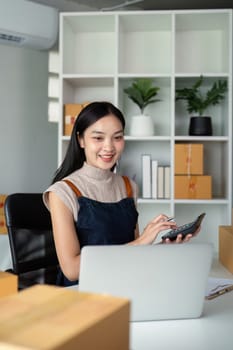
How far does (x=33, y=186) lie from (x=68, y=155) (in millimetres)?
2084

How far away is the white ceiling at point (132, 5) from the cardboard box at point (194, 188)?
5.58 ft

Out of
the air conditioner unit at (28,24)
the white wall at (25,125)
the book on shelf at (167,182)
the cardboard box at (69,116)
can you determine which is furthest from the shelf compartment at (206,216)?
the air conditioner unit at (28,24)

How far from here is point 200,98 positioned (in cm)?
346

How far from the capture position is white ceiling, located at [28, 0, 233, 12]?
406 cm

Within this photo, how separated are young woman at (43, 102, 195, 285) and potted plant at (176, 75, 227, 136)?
155cm

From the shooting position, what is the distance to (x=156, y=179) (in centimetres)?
334

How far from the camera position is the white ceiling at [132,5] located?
406 cm

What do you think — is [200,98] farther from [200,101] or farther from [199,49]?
[199,49]

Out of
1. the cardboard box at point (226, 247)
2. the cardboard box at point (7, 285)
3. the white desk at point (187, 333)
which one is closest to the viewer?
the cardboard box at point (7, 285)

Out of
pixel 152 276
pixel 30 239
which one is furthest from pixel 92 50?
pixel 152 276

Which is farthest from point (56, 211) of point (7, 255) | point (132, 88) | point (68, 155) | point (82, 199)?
point (132, 88)

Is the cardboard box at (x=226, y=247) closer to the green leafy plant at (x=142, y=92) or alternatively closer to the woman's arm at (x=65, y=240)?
the woman's arm at (x=65, y=240)

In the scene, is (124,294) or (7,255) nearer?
(124,294)

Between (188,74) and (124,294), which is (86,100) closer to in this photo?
(188,74)
